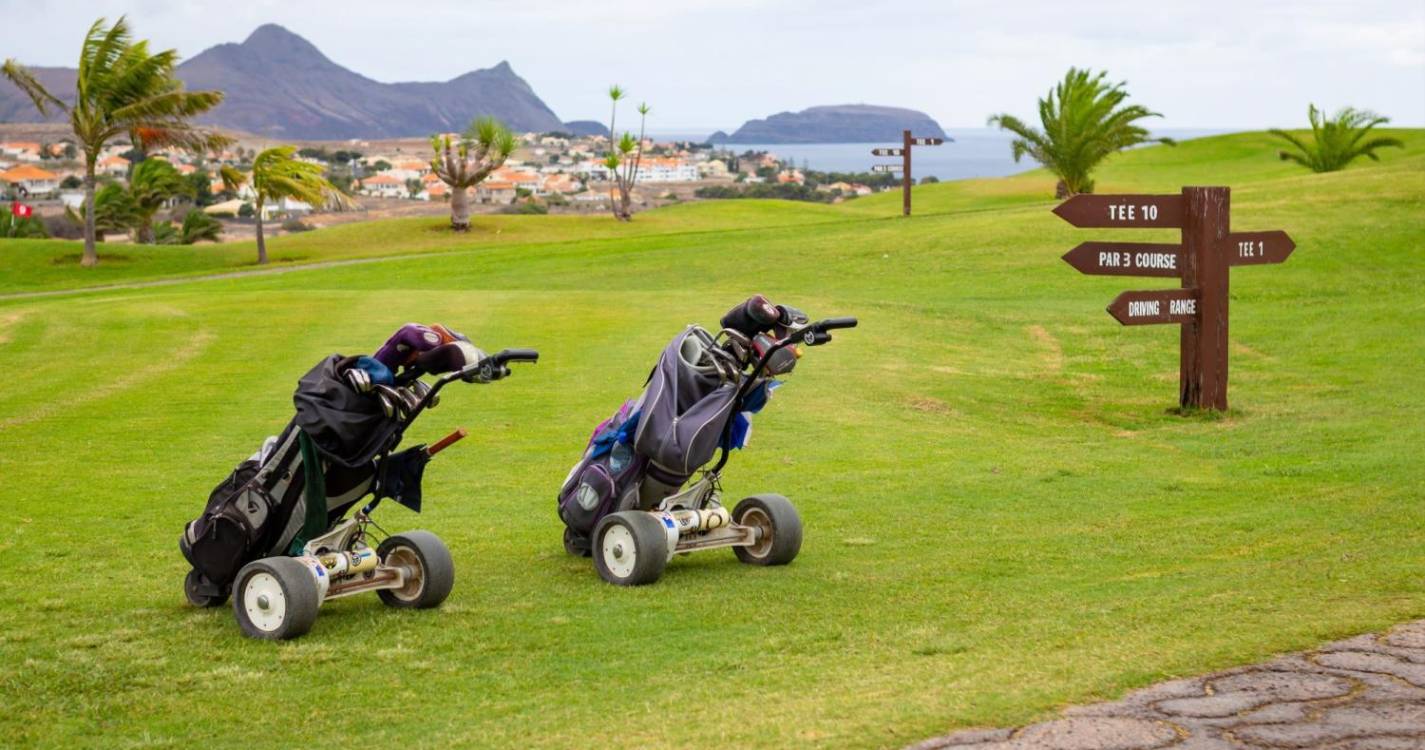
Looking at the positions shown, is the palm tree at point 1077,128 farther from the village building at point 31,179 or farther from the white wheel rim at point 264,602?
the village building at point 31,179

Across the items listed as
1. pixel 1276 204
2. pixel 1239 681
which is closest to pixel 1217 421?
pixel 1239 681

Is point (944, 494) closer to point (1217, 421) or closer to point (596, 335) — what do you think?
point (1217, 421)

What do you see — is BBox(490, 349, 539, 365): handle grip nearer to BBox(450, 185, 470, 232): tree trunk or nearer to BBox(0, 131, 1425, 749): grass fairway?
BBox(0, 131, 1425, 749): grass fairway

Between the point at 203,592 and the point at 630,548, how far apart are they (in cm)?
215

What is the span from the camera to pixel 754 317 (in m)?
8.05

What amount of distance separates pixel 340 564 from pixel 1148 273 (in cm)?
1046

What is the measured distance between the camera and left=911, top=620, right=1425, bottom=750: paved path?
498cm

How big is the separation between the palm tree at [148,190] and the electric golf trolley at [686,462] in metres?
54.0

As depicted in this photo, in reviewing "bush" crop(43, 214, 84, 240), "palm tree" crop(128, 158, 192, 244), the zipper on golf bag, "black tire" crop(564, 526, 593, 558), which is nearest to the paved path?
the zipper on golf bag

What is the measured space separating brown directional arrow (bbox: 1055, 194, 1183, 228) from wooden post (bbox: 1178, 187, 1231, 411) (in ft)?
0.77

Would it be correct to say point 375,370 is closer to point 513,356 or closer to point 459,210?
point 513,356

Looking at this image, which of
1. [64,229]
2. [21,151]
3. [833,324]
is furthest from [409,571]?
[21,151]

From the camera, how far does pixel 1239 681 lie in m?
5.71

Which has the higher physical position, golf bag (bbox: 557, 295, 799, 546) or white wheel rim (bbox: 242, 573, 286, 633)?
golf bag (bbox: 557, 295, 799, 546)
